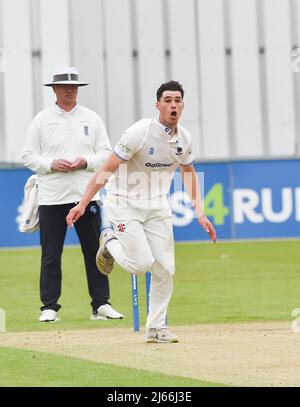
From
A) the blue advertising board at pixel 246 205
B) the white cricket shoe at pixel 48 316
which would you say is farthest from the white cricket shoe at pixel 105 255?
the blue advertising board at pixel 246 205

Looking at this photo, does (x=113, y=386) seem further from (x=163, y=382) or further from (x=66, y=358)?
(x=66, y=358)

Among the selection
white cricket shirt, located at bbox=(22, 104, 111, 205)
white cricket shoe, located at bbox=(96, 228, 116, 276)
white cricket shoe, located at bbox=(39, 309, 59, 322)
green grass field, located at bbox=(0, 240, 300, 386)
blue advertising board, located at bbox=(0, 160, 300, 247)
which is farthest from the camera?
blue advertising board, located at bbox=(0, 160, 300, 247)

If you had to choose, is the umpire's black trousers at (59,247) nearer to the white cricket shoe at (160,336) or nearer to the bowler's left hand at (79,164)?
the bowler's left hand at (79,164)

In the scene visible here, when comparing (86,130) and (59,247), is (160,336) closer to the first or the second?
(59,247)

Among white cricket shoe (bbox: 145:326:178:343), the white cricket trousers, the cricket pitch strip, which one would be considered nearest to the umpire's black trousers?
the cricket pitch strip

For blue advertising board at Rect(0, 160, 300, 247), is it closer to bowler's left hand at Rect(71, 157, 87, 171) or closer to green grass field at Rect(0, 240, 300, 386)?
green grass field at Rect(0, 240, 300, 386)

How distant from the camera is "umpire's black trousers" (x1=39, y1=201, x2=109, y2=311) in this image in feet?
41.6

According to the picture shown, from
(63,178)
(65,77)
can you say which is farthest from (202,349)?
(65,77)

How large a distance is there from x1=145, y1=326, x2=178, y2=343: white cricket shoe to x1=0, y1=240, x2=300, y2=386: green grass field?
1073mm

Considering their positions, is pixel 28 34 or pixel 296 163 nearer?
pixel 296 163

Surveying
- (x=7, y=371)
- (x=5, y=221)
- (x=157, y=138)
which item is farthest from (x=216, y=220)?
(x=7, y=371)

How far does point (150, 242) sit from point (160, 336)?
2.53 ft
